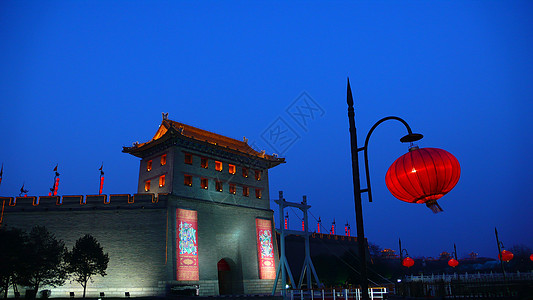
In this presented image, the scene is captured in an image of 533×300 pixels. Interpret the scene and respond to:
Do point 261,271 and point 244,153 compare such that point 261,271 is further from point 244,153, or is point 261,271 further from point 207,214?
point 244,153

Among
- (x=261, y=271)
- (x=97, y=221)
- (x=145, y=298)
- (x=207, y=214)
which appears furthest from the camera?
(x=261, y=271)

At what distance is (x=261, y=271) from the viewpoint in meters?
28.6

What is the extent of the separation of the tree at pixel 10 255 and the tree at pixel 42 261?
312 millimetres

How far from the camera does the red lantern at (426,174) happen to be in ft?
18.1

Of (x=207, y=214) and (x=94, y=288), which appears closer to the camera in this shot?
(x=94, y=288)

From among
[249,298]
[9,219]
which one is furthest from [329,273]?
[9,219]

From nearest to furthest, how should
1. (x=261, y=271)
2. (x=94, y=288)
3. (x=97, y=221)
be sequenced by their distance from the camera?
(x=94, y=288) < (x=97, y=221) < (x=261, y=271)

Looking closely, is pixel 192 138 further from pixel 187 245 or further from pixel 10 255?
pixel 10 255

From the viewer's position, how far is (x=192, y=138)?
26797mm

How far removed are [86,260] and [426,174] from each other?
69.0ft

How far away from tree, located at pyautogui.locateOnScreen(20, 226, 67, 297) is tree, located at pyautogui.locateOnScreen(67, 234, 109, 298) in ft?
2.12

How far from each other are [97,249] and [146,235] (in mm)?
3046

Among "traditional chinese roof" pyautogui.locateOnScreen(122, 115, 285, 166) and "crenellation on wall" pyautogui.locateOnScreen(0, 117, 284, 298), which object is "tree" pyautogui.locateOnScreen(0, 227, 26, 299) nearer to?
"crenellation on wall" pyautogui.locateOnScreen(0, 117, 284, 298)

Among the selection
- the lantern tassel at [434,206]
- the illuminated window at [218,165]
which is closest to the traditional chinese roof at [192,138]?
the illuminated window at [218,165]
